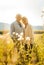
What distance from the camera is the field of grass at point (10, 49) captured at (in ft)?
6.22

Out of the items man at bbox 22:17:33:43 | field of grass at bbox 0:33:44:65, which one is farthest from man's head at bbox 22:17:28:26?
field of grass at bbox 0:33:44:65

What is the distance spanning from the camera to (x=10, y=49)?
193 cm

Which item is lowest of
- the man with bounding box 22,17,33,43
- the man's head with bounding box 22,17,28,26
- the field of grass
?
the field of grass

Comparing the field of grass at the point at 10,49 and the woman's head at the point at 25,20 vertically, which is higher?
the woman's head at the point at 25,20

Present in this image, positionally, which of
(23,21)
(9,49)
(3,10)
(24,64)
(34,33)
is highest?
(3,10)

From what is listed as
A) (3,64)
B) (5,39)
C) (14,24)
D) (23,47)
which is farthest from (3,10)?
(3,64)

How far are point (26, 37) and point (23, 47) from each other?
12 cm

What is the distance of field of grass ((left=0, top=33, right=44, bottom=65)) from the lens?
6.22 feet

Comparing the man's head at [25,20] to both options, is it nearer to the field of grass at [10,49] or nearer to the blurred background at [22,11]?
the blurred background at [22,11]

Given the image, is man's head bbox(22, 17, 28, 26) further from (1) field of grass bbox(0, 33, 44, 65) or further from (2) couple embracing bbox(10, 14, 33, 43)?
(1) field of grass bbox(0, 33, 44, 65)

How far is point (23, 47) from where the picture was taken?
1.97 meters

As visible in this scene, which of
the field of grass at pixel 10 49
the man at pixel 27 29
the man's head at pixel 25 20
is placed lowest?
the field of grass at pixel 10 49

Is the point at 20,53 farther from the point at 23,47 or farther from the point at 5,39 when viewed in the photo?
the point at 5,39

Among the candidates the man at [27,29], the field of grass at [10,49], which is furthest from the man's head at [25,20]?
the field of grass at [10,49]
